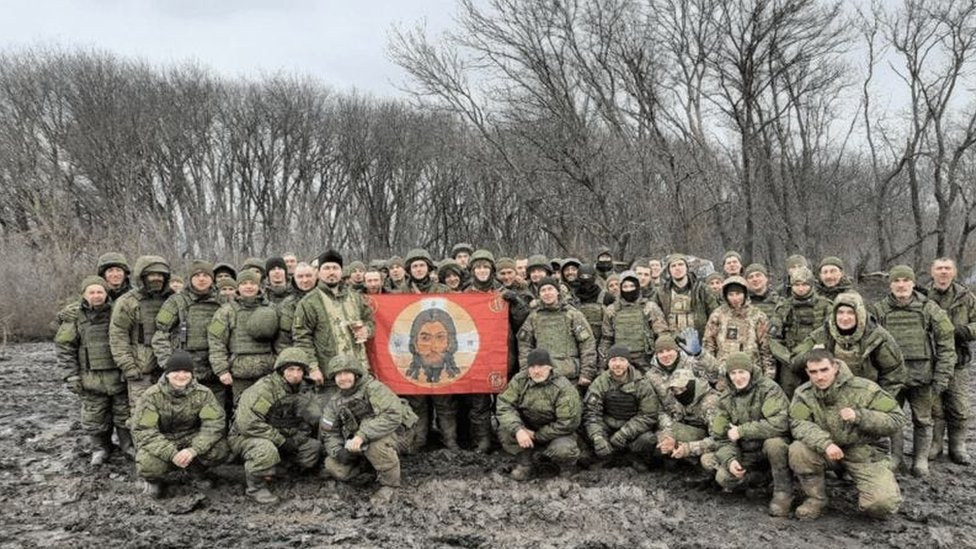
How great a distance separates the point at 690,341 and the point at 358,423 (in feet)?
11.3

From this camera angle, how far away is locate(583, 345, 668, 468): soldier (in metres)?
6.94

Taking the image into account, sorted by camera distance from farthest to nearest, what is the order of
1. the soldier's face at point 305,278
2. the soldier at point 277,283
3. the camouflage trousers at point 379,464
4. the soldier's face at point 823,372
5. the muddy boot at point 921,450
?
the soldier at point 277,283 < the soldier's face at point 305,278 < the muddy boot at point 921,450 < the camouflage trousers at point 379,464 < the soldier's face at point 823,372

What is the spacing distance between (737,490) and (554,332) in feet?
7.57

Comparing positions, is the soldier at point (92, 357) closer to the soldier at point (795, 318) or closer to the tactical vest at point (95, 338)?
the tactical vest at point (95, 338)

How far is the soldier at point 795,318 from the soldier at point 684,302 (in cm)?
92

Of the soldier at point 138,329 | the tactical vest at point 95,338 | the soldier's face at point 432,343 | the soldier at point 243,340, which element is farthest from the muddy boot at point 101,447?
the soldier's face at point 432,343

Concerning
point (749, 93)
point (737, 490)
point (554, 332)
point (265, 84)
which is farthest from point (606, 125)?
point (265, 84)

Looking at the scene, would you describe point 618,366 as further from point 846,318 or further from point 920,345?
point 920,345

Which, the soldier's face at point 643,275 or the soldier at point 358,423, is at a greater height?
the soldier's face at point 643,275

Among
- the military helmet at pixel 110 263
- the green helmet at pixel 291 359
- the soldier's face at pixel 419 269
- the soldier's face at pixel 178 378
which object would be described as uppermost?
the military helmet at pixel 110 263

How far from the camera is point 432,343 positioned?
7961 millimetres

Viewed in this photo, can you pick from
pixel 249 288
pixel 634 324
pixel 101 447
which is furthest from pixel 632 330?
pixel 101 447

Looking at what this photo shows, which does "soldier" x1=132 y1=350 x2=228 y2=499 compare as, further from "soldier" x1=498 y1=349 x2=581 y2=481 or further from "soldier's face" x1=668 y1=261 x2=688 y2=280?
"soldier's face" x1=668 y1=261 x2=688 y2=280

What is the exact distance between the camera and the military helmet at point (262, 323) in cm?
709
